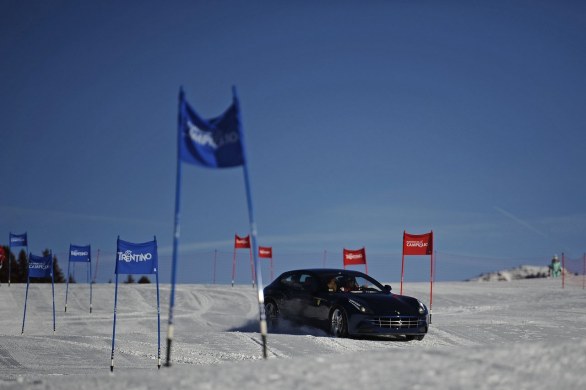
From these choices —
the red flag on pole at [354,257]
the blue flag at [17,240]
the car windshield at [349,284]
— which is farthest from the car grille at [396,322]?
the blue flag at [17,240]

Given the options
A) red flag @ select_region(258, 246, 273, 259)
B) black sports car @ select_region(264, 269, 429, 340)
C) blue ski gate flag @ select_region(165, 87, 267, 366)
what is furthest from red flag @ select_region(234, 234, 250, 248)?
blue ski gate flag @ select_region(165, 87, 267, 366)

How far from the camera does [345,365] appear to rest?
5.91 m

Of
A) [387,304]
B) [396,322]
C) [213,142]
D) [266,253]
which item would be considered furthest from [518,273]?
[213,142]

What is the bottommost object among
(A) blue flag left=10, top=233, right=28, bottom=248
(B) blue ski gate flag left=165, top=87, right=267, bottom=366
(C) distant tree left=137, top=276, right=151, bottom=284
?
(C) distant tree left=137, top=276, right=151, bottom=284

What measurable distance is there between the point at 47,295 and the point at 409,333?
20.4 m

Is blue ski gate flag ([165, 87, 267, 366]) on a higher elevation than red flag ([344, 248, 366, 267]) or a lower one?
higher

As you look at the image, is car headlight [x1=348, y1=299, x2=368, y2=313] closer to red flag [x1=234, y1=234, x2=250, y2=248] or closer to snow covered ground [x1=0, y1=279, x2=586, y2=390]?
snow covered ground [x1=0, y1=279, x2=586, y2=390]

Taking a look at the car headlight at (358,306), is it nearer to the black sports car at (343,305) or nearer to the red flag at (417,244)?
the black sports car at (343,305)

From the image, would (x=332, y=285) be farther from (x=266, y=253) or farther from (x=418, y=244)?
(x=266, y=253)

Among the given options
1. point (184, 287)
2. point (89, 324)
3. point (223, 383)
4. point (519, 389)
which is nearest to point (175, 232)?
point (223, 383)

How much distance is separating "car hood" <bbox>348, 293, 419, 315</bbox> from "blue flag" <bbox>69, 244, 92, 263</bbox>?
45.6 ft

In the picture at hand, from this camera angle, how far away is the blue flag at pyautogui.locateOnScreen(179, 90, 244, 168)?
6836 mm

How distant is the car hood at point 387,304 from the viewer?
13.6 m

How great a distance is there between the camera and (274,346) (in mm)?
12875
